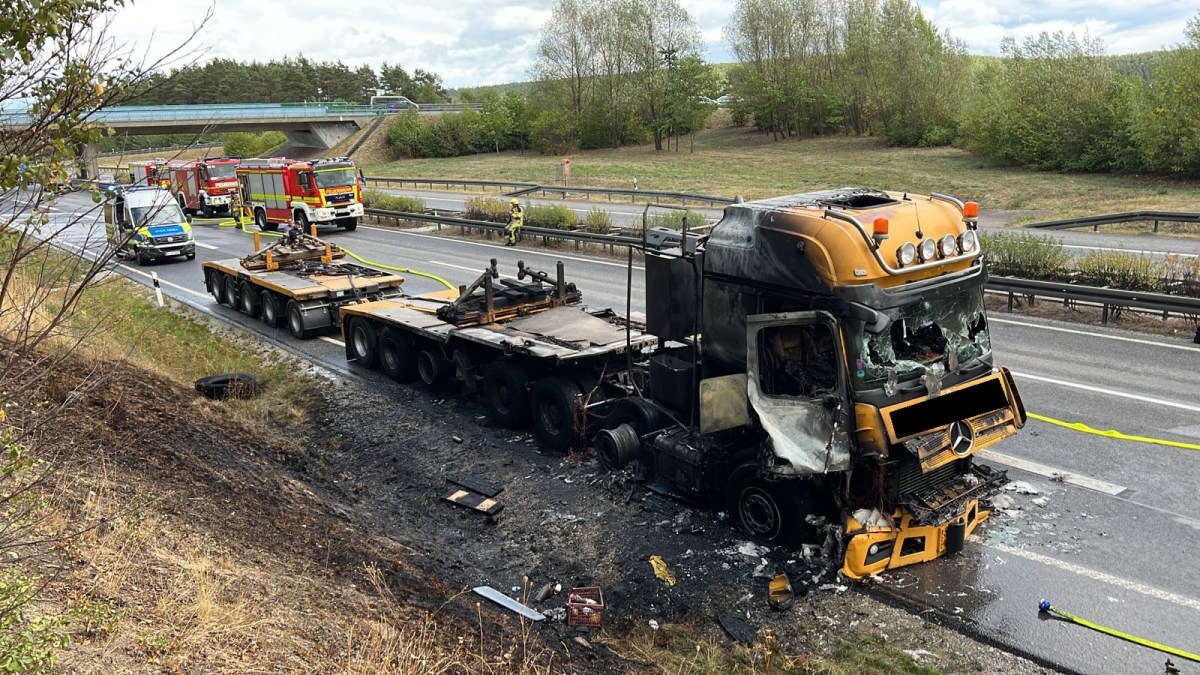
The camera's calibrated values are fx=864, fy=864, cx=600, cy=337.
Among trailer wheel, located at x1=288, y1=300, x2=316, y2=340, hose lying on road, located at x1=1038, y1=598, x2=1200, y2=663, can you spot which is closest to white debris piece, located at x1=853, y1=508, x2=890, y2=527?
hose lying on road, located at x1=1038, y1=598, x2=1200, y2=663

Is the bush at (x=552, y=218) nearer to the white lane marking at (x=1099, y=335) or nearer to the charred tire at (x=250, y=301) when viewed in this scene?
the charred tire at (x=250, y=301)

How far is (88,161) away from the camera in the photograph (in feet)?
17.2

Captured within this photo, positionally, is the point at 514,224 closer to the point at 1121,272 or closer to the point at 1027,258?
the point at 1027,258

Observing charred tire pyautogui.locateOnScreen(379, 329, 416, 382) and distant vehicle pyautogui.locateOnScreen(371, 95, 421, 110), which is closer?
charred tire pyautogui.locateOnScreen(379, 329, 416, 382)

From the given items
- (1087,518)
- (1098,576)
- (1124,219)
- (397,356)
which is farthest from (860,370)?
(1124,219)

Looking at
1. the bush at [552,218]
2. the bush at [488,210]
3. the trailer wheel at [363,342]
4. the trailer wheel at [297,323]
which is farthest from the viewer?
the bush at [488,210]

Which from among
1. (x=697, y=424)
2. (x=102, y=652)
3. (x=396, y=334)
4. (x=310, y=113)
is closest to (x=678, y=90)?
(x=310, y=113)

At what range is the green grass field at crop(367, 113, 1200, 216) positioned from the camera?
32.3m

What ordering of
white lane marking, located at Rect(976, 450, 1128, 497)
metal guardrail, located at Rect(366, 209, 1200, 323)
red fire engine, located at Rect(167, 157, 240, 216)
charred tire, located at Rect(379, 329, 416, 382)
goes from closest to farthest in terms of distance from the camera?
white lane marking, located at Rect(976, 450, 1128, 497) → charred tire, located at Rect(379, 329, 416, 382) → metal guardrail, located at Rect(366, 209, 1200, 323) → red fire engine, located at Rect(167, 157, 240, 216)

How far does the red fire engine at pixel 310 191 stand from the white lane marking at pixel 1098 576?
27.5 meters

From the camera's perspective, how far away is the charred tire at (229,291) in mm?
18125

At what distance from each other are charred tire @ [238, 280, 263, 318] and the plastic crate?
12369mm

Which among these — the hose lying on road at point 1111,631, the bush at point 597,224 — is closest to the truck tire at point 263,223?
the bush at point 597,224

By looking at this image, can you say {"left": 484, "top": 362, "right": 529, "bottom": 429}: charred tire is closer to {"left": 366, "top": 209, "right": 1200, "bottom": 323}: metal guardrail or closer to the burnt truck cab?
{"left": 366, "top": 209, "right": 1200, "bottom": 323}: metal guardrail
